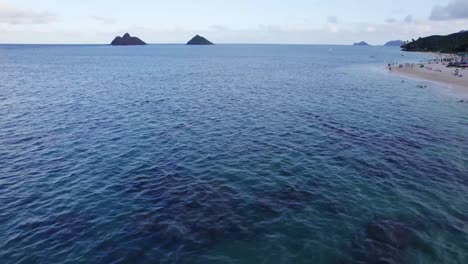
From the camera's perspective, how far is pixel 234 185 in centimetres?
3083

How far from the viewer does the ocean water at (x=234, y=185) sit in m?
21.7

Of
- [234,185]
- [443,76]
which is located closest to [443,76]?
[443,76]

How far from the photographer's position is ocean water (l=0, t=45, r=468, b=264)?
71.2 ft

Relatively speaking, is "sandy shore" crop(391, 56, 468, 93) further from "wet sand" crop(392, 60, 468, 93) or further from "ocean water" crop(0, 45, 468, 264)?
"ocean water" crop(0, 45, 468, 264)

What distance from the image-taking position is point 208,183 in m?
31.1

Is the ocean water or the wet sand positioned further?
the wet sand

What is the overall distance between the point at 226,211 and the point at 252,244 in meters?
4.68

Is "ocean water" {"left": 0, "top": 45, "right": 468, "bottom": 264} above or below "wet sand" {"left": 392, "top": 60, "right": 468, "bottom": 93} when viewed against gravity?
below

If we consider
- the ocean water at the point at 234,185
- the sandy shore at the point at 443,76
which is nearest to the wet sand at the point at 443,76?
the sandy shore at the point at 443,76

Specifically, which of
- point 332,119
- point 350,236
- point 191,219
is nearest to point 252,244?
point 191,219

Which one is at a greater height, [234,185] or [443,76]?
[443,76]

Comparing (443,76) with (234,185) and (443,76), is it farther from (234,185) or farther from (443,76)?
(234,185)

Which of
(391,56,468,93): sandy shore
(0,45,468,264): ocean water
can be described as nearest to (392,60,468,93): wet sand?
(391,56,468,93): sandy shore

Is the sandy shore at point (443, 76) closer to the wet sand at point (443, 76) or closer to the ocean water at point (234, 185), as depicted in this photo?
the wet sand at point (443, 76)
